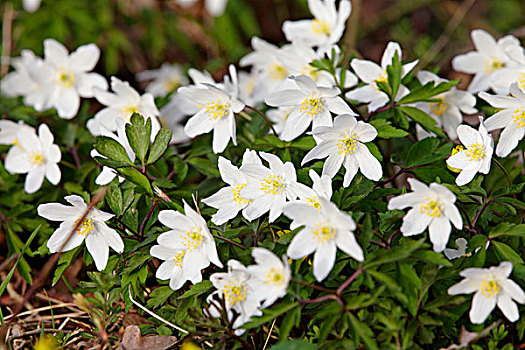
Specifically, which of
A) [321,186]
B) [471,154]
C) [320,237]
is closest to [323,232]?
[320,237]

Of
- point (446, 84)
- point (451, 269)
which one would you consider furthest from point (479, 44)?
point (451, 269)

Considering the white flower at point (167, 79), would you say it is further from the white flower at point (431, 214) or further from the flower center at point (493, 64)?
the white flower at point (431, 214)

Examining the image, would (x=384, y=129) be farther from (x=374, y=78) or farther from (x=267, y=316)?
(x=267, y=316)

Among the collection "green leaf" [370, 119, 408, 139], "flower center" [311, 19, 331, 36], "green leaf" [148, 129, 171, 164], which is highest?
"flower center" [311, 19, 331, 36]

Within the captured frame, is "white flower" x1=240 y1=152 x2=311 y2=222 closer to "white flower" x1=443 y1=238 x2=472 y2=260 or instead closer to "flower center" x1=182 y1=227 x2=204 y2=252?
"flower center" x1=182 y1=227 x2=204 y2=252

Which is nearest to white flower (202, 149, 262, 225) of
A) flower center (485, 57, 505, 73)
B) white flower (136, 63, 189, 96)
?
flower center (485, 57, 505, 73)

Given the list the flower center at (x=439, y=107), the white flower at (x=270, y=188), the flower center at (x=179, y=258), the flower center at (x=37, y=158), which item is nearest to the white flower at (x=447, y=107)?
the flower center at (x=439, y=107)
